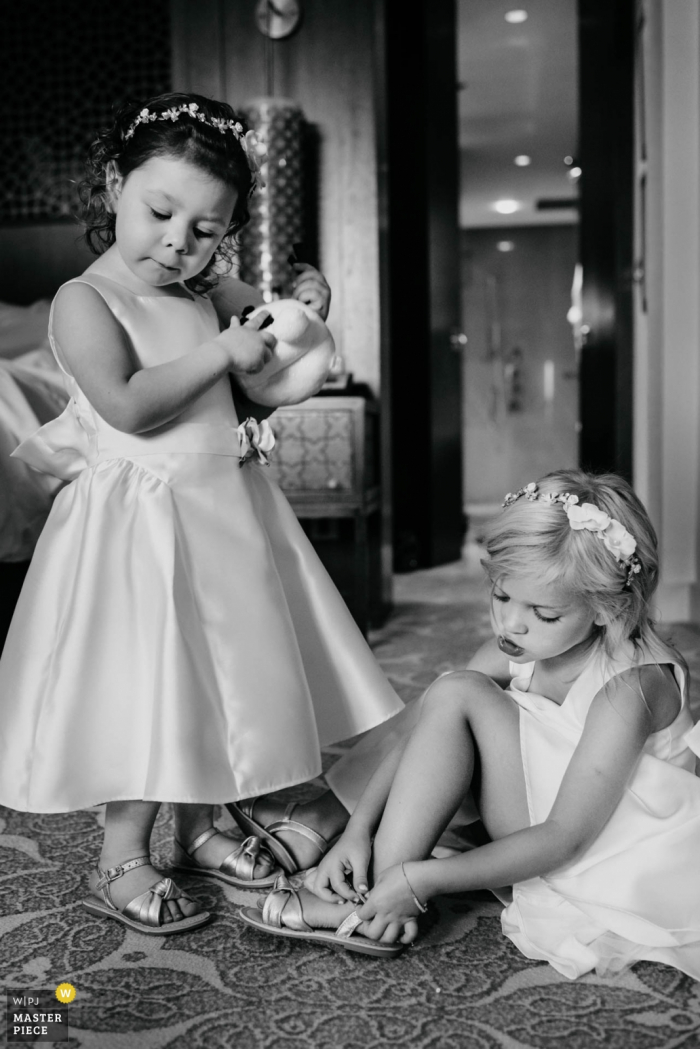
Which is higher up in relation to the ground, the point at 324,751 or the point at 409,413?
the point at 409,413

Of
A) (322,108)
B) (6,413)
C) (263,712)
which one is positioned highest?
(322,108)

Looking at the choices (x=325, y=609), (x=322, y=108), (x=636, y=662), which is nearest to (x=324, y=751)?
(x=325, y=609)

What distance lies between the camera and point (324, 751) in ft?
6.35

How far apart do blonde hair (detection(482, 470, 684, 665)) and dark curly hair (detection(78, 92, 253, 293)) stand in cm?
55

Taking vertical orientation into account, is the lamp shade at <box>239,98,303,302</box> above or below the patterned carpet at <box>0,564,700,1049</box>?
above

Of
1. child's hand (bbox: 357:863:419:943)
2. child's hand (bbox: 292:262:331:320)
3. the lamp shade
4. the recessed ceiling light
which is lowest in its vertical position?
child's hand (bbox: 357:863:419:943)

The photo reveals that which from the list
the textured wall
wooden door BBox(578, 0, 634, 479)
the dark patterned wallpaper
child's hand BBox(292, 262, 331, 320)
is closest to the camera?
child's hand BBox(292, 262, 331, 320)

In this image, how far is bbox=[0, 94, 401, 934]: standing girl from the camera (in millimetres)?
1184

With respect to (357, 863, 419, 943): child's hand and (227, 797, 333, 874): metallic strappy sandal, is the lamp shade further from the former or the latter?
(357, 863, 419, 943): child's hand

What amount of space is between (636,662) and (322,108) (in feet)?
8.68

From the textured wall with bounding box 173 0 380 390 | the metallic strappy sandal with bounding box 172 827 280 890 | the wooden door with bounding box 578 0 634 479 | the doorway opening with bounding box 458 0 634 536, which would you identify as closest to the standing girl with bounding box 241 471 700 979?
the metallic strappy sandal with bounding box 172 827 280 890

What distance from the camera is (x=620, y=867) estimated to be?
1.09 m

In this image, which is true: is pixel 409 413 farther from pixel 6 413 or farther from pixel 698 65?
pixel 6 413

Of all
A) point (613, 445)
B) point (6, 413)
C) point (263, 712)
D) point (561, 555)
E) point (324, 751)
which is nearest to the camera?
point (561, 555)
